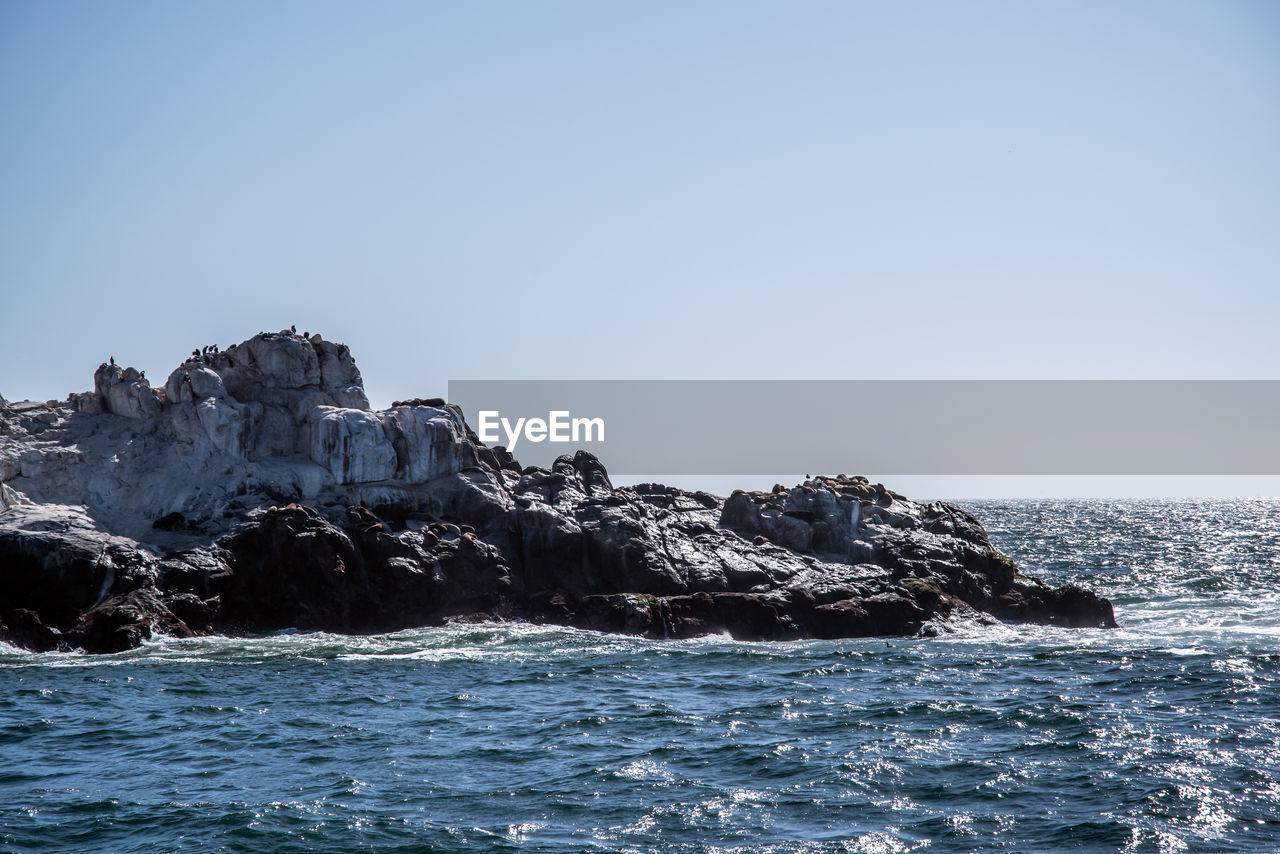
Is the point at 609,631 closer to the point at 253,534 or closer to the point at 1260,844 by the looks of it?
the point at 253,534

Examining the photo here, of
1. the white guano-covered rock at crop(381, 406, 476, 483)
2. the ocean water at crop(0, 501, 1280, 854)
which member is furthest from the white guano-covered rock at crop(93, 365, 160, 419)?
the ocean water at crop(0, 501, 1280, 854)

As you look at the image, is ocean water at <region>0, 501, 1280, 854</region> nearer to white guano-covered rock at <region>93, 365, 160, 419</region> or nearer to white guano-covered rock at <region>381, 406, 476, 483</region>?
white guano-covered rock at <region>381, 406, 476, 483</region>

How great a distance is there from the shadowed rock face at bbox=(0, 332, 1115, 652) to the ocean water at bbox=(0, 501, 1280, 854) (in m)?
2.41

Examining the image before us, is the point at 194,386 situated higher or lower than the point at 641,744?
higher

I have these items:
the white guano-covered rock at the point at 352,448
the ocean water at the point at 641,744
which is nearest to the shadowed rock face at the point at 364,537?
the white guano-covered rock at the point at 352,448

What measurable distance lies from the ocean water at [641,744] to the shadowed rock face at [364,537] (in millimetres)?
2411

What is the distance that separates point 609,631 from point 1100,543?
229 ft

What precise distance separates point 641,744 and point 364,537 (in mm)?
23267

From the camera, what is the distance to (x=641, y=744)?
28.7 m

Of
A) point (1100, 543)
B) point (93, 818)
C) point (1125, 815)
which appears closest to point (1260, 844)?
point (1125, 815)

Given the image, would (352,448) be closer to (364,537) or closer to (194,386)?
(364,537)

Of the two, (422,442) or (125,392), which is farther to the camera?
(422,442)

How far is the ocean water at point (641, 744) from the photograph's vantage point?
22.0m

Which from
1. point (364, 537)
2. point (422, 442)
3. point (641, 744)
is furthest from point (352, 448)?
point (641, 744)
